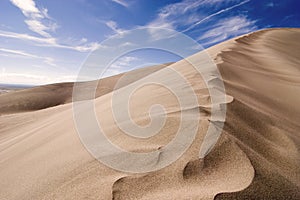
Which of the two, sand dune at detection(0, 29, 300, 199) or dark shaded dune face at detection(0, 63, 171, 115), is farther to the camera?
dark shaded dune face at detection(0, 63, 171, 115)

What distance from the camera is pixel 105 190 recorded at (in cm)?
130

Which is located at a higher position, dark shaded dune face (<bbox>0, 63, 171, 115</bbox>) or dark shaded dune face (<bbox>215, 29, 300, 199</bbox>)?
dark shaded dune face (<bbox>215, 29, 300, 199</bbox>)

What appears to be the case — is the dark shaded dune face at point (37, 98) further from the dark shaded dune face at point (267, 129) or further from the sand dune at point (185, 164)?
the sand dune at point (185, 164)

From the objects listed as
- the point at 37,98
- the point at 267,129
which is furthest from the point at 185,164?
the point at 37,98

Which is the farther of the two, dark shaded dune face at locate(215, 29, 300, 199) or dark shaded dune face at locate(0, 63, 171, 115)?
dark shaded dune face at locate(0, 63, 171, 115)

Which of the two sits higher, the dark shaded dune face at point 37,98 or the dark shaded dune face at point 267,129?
the dark shaded dune face at point 267,129

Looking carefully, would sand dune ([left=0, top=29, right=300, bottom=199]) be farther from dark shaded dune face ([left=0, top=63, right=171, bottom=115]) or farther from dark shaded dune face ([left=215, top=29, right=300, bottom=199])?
dark shaded dune face ([left=0, top=63, right=171, bottom=115])

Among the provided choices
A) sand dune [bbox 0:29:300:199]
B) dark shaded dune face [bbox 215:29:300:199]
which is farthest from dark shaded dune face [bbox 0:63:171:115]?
sand dune [bbox 0:29:300:199]

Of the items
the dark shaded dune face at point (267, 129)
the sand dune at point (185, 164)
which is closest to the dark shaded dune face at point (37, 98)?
the dark shaded dune face at point (267, 129)

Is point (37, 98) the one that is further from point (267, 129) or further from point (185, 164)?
point (185, 164)

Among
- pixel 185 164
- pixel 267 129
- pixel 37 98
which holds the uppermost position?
pixel 267 129

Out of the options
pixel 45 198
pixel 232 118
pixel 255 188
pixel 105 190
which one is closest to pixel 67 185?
pixel 45 198

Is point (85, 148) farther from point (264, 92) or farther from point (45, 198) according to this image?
point (264, 92)

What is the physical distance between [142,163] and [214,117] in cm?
76
